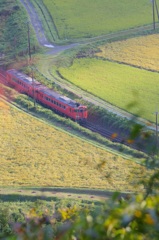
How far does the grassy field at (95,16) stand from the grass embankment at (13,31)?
96.2 inches

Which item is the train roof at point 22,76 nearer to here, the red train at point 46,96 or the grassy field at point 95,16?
the red train at point 46,96

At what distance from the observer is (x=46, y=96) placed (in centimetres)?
3472

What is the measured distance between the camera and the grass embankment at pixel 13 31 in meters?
45.0

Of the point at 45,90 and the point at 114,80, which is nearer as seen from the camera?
the point at 45,90

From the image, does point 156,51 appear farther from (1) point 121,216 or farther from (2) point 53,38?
(1) point 121,216

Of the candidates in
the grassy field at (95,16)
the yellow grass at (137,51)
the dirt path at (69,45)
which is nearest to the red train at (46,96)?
the dirt path at (69,45)

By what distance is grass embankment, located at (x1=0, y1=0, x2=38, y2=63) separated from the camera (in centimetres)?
4503

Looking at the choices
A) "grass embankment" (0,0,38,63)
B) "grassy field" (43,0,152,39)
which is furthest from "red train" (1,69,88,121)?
"grassy field" (43,0,152,39)

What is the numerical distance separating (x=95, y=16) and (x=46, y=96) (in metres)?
18.1

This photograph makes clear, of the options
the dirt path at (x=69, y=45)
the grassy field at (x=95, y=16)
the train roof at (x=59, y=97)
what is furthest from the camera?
the grassy field at (x=95, y=16)

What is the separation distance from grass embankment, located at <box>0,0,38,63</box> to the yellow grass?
544cm

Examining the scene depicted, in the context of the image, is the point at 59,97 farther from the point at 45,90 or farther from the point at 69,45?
the point at 69,45

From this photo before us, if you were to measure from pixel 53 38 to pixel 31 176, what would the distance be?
24.0 metres

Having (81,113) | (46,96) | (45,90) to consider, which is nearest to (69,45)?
(45,90)
